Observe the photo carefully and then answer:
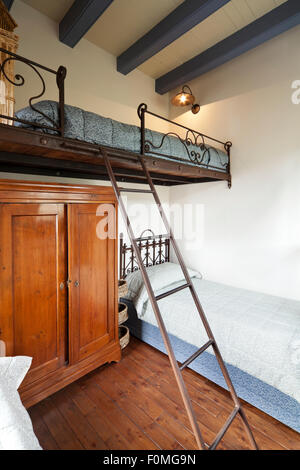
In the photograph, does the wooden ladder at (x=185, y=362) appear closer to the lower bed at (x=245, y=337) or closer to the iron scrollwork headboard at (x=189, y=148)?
the iron scrollwork headboard at (x=189, y=148)

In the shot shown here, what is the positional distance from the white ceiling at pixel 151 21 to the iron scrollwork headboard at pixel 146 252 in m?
2.30

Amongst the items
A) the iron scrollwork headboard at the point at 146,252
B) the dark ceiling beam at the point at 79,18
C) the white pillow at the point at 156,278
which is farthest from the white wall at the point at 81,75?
the white pillow at the point at 156,278

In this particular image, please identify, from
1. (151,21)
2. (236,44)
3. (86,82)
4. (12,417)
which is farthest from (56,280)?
(236,44)

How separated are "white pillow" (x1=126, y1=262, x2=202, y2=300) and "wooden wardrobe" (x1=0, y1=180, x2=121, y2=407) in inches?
18.8

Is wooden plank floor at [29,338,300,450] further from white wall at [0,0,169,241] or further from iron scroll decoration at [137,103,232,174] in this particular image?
iron scroll decoration at [137,103,232,174]

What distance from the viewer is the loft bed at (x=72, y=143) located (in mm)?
1246

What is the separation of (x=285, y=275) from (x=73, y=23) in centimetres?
341

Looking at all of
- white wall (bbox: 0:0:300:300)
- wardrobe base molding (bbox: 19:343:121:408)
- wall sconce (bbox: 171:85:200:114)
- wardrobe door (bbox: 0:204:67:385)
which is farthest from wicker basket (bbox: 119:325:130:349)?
wall sconce (bbox: 171:85:200:114)

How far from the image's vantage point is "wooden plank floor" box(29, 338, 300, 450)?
56.5 inches

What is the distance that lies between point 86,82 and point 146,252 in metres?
2.25

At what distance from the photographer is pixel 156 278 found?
103 inches

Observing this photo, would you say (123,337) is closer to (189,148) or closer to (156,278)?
(156,278)
